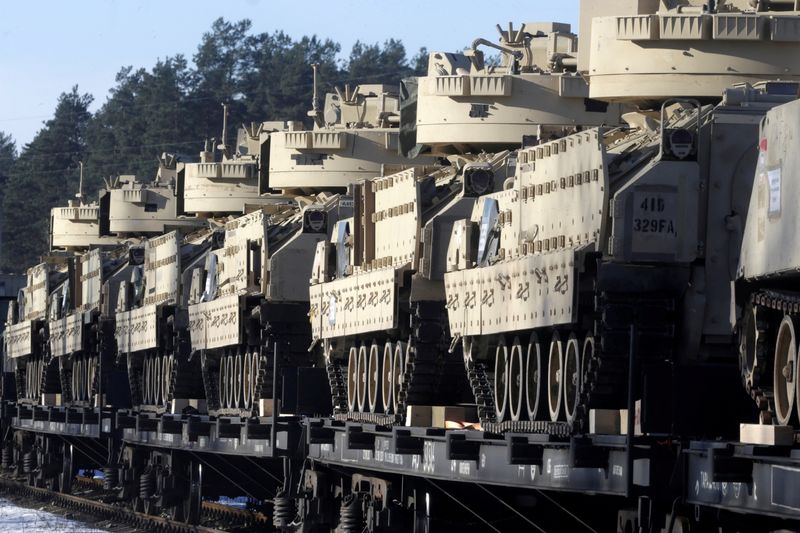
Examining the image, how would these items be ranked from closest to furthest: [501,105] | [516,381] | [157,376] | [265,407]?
[516,381] → [501,105] → [265,407] → [157,376]

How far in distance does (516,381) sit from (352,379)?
6.93 metres

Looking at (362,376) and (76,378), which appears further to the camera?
(76,378)

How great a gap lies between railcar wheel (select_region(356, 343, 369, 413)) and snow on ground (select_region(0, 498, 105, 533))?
5.72 metres

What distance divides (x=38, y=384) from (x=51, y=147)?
88.6 metres

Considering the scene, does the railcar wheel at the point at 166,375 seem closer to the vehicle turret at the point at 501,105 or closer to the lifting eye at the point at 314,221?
the lifting eye at the point at 314,221

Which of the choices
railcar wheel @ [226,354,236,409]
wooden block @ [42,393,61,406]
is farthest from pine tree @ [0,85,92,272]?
railcar wheel @ [226,354,236,409]

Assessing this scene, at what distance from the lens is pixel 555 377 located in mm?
18344

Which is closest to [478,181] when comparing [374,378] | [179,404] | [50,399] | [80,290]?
[374,378]

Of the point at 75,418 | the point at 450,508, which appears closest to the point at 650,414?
the point at 450,508

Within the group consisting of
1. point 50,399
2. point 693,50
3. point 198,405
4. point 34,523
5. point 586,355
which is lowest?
point 34,523

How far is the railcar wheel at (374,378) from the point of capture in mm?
25188

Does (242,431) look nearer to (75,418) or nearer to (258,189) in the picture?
(75,418)

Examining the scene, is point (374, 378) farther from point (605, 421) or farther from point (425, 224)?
point (605, 421)

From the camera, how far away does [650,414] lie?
14.5 metres
